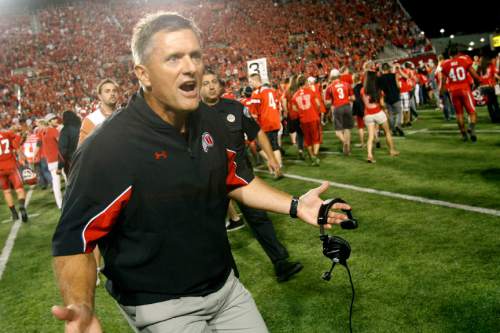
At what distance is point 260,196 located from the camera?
247 cm

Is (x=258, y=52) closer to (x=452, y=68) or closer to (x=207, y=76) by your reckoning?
(x=452, y=68)

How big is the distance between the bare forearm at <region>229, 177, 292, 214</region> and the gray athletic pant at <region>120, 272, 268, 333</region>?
16.4 inches

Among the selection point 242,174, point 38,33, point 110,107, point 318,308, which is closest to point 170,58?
point 242,174

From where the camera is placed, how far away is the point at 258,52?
123 ft

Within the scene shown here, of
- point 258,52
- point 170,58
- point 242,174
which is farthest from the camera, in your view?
point 258,52

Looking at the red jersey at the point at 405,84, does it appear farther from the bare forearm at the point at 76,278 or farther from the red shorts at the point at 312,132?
the bare forearm at the point at 76,278

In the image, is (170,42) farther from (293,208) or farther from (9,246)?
(9,246)

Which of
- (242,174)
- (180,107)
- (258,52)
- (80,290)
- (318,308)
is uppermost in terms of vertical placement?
(258,52)

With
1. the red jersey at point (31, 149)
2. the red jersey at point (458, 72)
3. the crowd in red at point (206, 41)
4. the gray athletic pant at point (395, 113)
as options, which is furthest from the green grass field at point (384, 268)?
the crowd in red at point (206, 41)

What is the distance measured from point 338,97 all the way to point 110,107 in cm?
761

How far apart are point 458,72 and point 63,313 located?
1088 centimetres

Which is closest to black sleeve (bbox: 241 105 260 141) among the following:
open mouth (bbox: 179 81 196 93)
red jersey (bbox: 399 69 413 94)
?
open mouth (bbox: 179 81 196 93)

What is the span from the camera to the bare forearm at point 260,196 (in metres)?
2.45

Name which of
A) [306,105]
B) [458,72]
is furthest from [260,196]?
[458,72]
